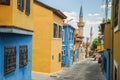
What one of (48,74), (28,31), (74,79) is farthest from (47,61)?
(28,31)

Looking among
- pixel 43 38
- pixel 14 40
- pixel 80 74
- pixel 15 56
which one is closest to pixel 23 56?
pixel 15 56

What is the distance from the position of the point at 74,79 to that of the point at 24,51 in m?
10.9

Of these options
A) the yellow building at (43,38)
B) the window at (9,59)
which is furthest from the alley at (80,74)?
the window at (9,59)

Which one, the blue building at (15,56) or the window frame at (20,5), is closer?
the blue building at (15,56)

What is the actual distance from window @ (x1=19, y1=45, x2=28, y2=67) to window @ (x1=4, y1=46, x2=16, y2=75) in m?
1.56

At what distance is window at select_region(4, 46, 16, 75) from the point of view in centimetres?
1513

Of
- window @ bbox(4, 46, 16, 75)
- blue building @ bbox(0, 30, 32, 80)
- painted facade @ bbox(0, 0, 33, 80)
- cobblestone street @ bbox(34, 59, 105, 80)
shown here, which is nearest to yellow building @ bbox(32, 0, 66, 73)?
cobblestone street @ bbox(34, 59, 105, 80)

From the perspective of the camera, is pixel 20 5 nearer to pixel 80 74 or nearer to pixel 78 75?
pixel 78 75

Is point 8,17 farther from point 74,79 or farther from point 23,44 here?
point 74,79

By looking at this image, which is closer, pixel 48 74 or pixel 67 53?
pixel 48 74

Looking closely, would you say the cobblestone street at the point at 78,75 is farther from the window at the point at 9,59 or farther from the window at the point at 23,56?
the window at the point at 9,59

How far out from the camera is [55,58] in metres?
34.2

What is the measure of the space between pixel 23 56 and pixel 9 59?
10.6ft

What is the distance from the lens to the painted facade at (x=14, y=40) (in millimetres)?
13688
